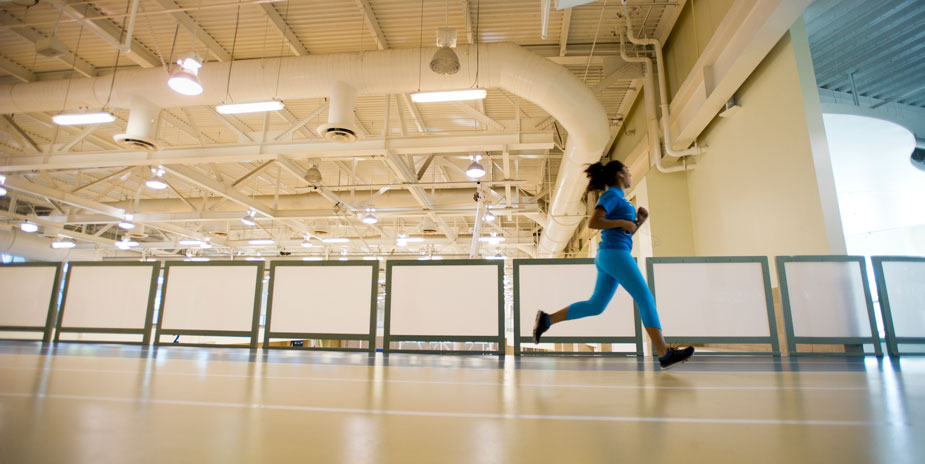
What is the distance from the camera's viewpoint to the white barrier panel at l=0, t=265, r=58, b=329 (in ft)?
21.7

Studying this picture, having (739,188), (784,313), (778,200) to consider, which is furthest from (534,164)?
(784,313)

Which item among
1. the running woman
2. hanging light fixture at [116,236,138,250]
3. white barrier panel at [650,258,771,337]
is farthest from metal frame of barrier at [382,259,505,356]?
hanging light fixture at [116,236,138,250]

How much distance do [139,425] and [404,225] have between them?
2121cm

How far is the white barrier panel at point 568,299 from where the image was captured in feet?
17.4

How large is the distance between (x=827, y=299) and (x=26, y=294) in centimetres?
1106

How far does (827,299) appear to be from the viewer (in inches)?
197

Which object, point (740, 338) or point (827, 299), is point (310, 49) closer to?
point (740, 338)

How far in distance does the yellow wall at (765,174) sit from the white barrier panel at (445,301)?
12.5 feet

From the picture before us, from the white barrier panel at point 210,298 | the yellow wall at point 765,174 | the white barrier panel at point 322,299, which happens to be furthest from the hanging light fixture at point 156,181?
the yellow wall at point 765,174

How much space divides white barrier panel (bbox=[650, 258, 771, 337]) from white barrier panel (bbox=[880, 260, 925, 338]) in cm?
129

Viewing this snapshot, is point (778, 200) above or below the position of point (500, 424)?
above

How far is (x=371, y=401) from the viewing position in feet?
6.22

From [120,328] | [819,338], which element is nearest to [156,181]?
[120,328]

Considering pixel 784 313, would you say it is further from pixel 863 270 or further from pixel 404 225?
pixel 404 225
